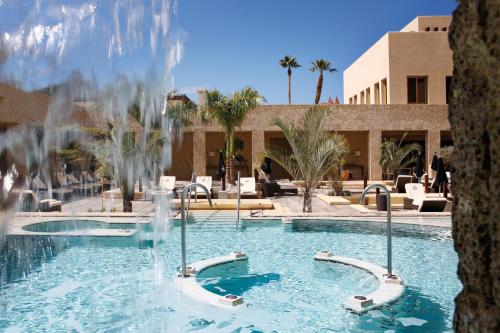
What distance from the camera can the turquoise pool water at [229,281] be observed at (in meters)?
5.16

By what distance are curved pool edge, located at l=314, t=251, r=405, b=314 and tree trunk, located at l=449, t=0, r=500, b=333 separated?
4.06 metres

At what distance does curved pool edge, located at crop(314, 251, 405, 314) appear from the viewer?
5257 millimetres

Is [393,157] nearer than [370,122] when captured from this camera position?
Yes

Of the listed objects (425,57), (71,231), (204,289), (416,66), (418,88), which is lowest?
(204,289)

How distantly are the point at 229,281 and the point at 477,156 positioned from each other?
592 cm

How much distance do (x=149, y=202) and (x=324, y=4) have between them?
10.5 meters

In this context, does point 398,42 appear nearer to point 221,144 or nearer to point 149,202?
point 221,144

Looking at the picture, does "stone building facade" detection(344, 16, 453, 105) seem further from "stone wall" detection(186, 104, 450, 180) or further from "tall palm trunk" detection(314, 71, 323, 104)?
"tall palm trunk" detection(314, 71, 323, 104)

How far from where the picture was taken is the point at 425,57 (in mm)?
28219

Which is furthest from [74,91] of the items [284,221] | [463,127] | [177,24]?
[463,127]

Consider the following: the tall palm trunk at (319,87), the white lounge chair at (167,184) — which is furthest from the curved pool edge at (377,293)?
the tall palm trunk at (319,87)

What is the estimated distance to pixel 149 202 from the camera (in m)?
16.5

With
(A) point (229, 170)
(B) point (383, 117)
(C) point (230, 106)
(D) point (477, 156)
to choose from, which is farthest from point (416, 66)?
(D) point (477, 156)

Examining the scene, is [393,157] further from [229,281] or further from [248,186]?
[229,281]
